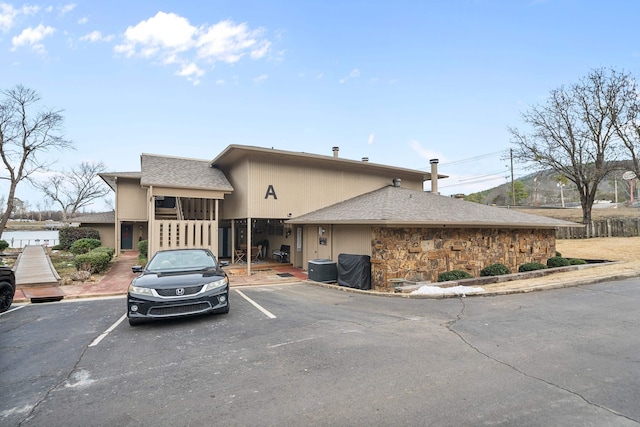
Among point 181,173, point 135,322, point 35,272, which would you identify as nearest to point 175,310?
point 135,322

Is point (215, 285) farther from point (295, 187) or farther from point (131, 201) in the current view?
point (131, 201)

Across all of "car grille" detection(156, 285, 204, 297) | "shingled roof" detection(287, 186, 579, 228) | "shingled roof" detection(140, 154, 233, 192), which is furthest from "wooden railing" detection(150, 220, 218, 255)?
"car grille" detection(156, 285, 204, 297)

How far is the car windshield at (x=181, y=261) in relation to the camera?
272 inches

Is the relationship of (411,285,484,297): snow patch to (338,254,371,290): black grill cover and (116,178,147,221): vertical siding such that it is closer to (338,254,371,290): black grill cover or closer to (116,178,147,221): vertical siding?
(338,254,371,290): black grill cover

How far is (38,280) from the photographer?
34.2ft

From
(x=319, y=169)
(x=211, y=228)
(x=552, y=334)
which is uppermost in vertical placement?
(x=319, y=169)

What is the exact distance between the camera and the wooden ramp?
882 cm

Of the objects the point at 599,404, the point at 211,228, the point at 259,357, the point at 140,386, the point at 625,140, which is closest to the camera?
the point at 599,404

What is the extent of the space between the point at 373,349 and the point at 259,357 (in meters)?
1.67

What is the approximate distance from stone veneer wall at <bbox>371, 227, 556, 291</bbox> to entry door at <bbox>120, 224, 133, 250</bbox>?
20.1m

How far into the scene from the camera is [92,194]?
1795 inches

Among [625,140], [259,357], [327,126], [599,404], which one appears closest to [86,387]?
[259,357]

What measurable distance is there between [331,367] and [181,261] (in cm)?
487

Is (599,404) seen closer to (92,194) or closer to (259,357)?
(259,357)
